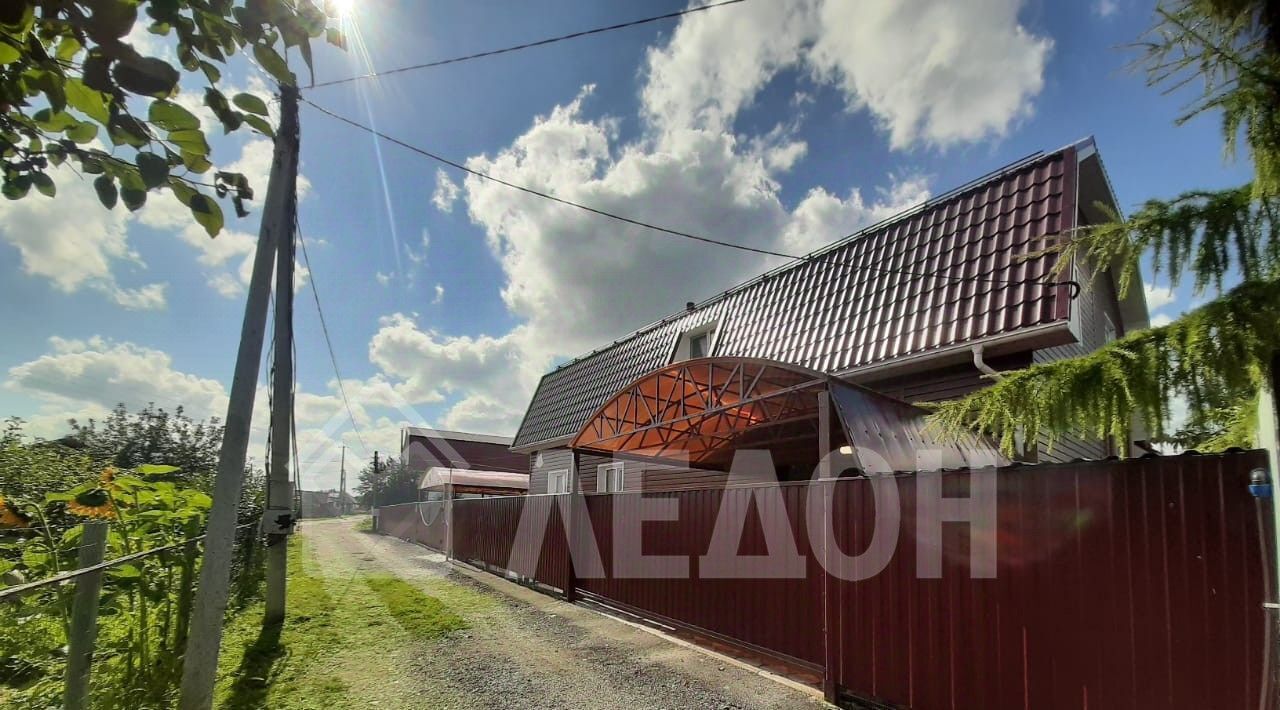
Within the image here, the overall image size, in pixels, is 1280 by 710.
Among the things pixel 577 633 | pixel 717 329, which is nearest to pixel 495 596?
pixel 577 633

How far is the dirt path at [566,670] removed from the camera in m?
4.65

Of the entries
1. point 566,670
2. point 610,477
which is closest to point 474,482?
point 610,477

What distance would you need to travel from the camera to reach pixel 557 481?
51.0ft

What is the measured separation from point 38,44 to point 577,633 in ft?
21.9

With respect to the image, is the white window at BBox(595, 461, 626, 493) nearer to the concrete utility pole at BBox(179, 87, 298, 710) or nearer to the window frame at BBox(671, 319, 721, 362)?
the window frame at BBox(671, 319, 721, 362)

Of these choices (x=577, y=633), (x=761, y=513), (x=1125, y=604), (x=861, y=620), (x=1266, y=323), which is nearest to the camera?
(x=1266, y=323)

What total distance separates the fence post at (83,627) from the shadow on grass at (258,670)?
1.69 meters

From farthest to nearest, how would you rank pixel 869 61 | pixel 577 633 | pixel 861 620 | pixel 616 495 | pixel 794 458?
pixel 794 458, pixel 616 495, pixel 577 633, pixel 869 61, pixel 861 620

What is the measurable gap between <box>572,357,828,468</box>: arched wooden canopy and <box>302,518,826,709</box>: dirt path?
275 cm

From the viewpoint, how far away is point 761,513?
18.9 ft

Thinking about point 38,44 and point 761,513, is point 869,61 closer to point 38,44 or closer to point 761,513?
point 761,513

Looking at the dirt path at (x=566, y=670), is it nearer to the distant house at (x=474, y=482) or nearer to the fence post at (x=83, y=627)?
the fence post at (x=83, y=627)

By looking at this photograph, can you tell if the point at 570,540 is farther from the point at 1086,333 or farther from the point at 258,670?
the point at 1086,333

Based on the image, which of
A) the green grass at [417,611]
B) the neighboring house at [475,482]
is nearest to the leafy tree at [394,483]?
the neighboring house at [475,482]
